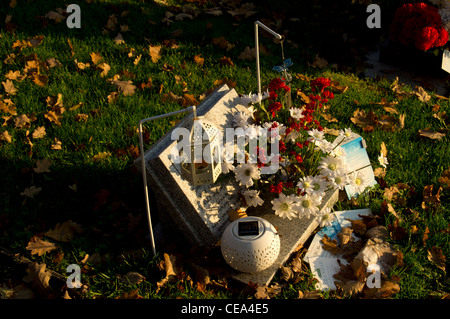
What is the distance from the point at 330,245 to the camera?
11.4 feet

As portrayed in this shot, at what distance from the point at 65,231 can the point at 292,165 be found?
6.24 feet

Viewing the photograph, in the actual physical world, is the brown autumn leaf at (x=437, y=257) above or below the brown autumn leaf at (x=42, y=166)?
below

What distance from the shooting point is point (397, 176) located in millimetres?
4145

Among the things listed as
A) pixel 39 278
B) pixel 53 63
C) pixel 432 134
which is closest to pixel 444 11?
pixel 432 134

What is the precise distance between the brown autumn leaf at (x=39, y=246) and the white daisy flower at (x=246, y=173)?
1.50 metres

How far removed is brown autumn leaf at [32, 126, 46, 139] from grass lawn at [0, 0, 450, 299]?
0.8 inches

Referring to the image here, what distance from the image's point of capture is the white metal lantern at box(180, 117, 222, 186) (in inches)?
98.2

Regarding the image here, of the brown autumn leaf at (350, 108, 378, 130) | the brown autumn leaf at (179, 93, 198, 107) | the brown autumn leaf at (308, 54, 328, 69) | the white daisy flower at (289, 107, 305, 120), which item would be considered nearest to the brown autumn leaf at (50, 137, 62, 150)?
the brown autumn leaf at (179, 93, 198, 107)

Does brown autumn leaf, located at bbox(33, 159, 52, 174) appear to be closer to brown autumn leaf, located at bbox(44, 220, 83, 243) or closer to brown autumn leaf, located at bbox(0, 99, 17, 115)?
brown autumn leaf, located at bbox(44, 220, 83, 243)

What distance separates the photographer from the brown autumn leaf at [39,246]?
3.27m

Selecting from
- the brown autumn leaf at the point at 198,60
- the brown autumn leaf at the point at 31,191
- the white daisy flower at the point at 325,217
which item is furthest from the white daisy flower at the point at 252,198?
the brown autumn leaf at the point at 198,60

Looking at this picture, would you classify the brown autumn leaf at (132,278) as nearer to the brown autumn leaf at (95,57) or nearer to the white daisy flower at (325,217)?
the white daisy flower at (325,217)

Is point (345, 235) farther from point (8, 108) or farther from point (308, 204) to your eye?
point (8, 108)
